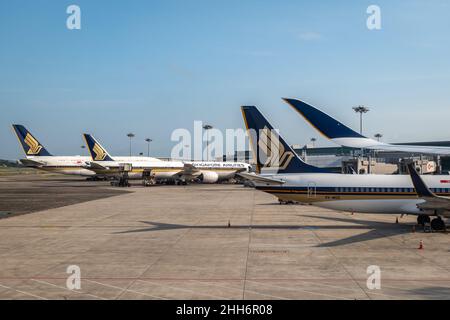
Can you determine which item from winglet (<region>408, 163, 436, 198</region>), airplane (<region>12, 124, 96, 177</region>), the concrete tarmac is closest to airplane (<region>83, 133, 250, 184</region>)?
airplane (<region>12, 124, 96, 177</region>)

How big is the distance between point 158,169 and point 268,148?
6428 cm

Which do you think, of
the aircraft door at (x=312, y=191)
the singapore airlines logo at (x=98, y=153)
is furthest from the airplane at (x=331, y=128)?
the singapore airlines logo at (x=98, y=153)

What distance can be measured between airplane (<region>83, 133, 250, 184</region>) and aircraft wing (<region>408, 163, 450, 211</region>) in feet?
221

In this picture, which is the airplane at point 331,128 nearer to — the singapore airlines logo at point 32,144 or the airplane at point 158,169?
the airplane at point 158,169

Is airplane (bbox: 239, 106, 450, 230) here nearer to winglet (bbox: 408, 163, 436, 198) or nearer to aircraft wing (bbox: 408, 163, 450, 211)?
aircraft wing (bbox: 408, 163, 450, 211)

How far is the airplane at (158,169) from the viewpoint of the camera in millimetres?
91750

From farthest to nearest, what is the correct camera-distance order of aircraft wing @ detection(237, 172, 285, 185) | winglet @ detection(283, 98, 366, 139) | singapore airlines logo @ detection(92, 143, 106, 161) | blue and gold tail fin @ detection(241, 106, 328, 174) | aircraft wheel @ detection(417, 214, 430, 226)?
singapore airlines logo @ detection(92, 143, 106, 161)
blue and gold tail fin @ detection(241, 106, 328, 174)
aircraft wheel @ detection(417, 214, 430, 226)
aircraft wing @ detection(237, 172, 285, 185)
winglet @ detection(283, 98, 366, 139)

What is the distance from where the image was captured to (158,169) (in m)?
92.6

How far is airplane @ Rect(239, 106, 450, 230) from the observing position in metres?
29.9

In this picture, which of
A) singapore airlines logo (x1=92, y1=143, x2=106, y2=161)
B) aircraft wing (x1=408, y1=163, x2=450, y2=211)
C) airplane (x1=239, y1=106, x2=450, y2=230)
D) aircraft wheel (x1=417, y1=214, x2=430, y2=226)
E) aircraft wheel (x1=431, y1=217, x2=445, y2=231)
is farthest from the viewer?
singapore airlines logo (x1=92, y1=143, x2=106, y2=161)

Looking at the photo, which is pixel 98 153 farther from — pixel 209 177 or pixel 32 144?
pixel 209 177

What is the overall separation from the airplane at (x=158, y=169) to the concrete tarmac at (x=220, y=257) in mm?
52789

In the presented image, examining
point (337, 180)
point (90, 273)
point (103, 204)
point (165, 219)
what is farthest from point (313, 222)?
point (103, 204)

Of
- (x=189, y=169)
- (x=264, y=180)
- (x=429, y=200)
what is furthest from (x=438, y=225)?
(x=189, y=169)
